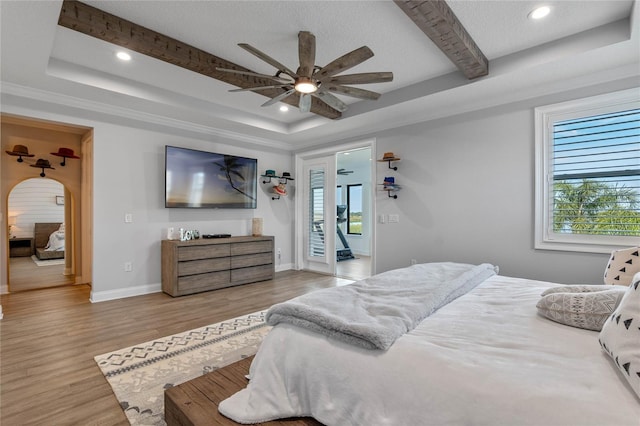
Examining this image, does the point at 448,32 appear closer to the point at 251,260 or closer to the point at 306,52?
the point at 306,52

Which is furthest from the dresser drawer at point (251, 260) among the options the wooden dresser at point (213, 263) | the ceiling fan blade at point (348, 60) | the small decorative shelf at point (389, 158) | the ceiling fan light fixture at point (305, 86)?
the ceiling fan blade at point (348, 60)

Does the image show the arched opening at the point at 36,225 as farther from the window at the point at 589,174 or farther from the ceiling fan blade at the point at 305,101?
the window at the point at 589,174

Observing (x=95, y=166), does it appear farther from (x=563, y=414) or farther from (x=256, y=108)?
(x=563, y=414)

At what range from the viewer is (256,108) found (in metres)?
4.41

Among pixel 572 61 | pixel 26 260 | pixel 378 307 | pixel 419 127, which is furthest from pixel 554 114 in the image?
pixel 26 260

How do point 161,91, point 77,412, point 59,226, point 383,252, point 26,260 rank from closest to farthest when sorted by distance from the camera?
point 77,412 < point 161,91 < point 383,252 < point 26,260 < point 59,226

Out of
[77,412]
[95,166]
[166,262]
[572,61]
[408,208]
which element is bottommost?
[77,412]

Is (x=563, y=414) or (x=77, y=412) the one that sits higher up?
(x=563, y=414)

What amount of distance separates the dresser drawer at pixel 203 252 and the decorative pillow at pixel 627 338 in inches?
162

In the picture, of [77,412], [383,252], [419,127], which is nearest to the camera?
[77,412]

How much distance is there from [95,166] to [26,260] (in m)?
5.21

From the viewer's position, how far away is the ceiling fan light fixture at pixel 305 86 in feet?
8.06

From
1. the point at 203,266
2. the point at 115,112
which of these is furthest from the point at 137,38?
the point at 203,266

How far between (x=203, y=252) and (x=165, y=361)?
2.13 meters
